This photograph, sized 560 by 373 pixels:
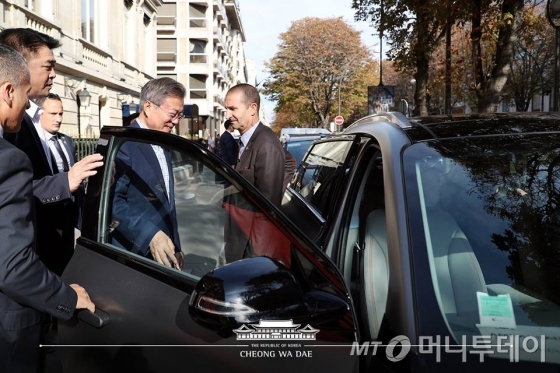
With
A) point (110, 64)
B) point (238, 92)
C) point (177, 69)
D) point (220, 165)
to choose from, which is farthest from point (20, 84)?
point (177, 69)

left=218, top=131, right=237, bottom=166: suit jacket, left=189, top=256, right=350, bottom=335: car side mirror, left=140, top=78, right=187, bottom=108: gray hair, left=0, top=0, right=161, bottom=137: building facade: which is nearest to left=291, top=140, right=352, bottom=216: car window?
left=218, top=131, right=237, bottom=166: suit jacket

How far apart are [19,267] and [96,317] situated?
0.94 ft

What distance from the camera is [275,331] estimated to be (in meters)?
1.67

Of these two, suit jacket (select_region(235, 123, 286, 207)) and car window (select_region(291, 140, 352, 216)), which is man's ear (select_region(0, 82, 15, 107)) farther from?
suit jacket (select_region(235, 123, 286, 207))

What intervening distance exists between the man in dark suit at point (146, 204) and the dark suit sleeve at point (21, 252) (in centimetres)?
33

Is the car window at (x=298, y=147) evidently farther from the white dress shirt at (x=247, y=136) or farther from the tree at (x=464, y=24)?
the white dress shirt at (x=247, y=136)

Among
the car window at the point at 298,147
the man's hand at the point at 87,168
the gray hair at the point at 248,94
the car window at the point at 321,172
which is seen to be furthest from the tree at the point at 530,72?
the man's hand at the point at 87,168

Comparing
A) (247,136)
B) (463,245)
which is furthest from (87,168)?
(247,136)

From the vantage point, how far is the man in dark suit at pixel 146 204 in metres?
2.07

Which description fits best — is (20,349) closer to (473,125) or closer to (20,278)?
(20,278)

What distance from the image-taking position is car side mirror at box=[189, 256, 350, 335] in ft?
5.32

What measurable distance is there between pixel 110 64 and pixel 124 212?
24.7m

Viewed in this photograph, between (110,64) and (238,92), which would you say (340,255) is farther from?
(110,64)

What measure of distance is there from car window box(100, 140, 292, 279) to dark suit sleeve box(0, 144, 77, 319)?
0.30 metres
